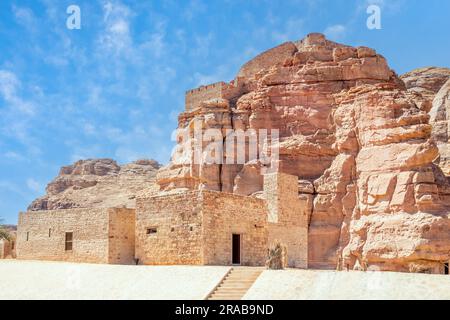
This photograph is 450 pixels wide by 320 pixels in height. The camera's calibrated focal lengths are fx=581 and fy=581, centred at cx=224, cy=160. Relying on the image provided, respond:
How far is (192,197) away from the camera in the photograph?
21.4 meters

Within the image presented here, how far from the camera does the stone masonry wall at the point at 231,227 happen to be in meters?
21.1

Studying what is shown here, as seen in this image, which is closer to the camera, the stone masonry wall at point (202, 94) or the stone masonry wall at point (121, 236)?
the stone masonry wall at point (121, 236)

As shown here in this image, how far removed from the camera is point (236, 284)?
17047 mm

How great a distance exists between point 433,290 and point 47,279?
12559 millimetres

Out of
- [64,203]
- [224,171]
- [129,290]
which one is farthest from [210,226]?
[64,203]

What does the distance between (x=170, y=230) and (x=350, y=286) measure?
8.53 meters

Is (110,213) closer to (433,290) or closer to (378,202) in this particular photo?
(433,290)

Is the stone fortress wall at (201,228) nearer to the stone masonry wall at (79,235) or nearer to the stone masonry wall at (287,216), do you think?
the stone masonry wall at (287,216)

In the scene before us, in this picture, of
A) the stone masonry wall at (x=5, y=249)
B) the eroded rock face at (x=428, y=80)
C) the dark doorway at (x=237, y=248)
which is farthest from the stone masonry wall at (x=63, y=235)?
the eroded rock face at (x=428, y=80)

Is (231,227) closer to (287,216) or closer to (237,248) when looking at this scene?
(237,248)

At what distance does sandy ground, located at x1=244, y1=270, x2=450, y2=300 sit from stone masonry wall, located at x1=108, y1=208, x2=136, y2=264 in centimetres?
919

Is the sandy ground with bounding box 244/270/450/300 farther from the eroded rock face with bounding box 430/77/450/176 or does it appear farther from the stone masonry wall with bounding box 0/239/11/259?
the eroded rock face with bounding box 430/77/450/176

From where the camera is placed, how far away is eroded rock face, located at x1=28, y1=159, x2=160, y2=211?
4925 centimetres

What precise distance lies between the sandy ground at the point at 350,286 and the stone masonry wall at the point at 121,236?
9195mm
